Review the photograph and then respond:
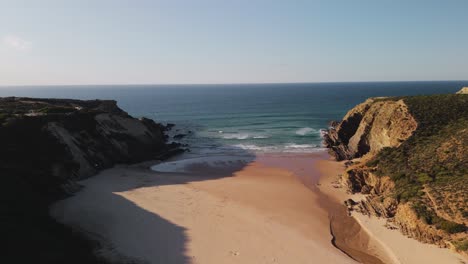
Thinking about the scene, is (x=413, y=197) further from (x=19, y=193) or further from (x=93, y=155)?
(x=93, y=155)

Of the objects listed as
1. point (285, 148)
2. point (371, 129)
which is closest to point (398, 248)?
point (371, 129)

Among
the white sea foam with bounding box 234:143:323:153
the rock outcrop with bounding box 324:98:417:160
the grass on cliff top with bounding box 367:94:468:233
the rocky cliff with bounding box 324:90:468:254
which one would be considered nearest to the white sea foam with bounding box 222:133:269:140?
the white sea foam with bounding box 234:143:323:153

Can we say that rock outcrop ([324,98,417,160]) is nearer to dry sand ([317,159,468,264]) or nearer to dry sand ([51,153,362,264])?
dry sand ([51,153,362,264])

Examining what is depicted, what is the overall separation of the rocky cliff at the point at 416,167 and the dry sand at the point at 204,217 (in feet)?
17.9

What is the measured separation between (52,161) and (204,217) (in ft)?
61.8

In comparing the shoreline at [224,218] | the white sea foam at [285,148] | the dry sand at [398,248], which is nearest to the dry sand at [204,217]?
the shoreline at [224,218]

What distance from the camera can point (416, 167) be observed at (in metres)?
31.5

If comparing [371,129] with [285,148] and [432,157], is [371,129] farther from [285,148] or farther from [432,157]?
[285,148]

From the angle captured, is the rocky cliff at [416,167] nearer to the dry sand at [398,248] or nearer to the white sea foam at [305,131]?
the dry sand at [398,248]

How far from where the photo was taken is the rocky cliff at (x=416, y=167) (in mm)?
24312

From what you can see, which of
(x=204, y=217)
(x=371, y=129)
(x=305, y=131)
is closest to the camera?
(x=204, y=217)

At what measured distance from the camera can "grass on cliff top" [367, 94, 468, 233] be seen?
2666cm

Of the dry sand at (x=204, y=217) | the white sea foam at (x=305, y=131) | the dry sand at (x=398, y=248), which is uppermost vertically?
the white sea foam at (x=305, y=131)

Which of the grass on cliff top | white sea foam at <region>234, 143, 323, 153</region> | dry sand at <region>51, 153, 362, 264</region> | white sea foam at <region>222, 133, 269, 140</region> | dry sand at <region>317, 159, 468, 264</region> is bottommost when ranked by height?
dry sand at <region>317, 159, 468, 264</region>
